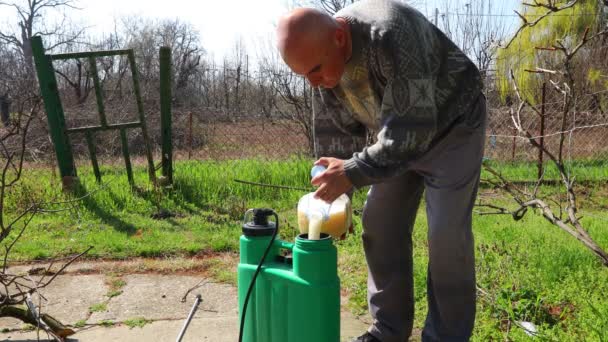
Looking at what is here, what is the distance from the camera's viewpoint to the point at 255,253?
194 cm

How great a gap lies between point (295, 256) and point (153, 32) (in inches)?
942

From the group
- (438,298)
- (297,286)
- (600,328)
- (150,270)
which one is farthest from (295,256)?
(150,270)

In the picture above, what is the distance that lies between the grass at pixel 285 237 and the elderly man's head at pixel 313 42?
1.47 meters

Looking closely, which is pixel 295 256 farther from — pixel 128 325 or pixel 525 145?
pixel 525 145

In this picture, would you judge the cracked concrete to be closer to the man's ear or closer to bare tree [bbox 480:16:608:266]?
bare tree [bbox 480:16:608:266]

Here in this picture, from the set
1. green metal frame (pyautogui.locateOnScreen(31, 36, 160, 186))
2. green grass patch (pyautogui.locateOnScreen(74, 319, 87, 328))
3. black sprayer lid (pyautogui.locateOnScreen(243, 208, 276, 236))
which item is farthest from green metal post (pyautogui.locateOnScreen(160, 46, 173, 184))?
black sprayer lid (pyautogui.locateOnScreen(243, 208, 276, 236))

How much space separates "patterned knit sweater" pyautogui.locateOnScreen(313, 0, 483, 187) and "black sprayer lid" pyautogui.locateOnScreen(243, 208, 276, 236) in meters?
0.46

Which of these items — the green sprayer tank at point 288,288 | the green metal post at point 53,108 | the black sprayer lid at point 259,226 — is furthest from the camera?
the green metal post at point 53,108

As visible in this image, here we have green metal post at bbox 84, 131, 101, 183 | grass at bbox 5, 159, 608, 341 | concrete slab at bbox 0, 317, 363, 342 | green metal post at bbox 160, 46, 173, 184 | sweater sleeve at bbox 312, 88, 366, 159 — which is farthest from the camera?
green metal post at bbox 160, 46, 173, 184

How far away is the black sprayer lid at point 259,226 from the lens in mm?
1941

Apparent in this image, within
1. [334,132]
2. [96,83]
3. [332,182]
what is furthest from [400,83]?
[96,83]

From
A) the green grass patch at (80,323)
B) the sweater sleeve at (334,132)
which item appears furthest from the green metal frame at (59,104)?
the sweater sleeve at (334,132)

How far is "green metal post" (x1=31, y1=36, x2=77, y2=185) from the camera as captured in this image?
532 centimetres

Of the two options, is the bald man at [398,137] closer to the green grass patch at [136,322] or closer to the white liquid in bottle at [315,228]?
the white liquid in bottle at [315,228]
